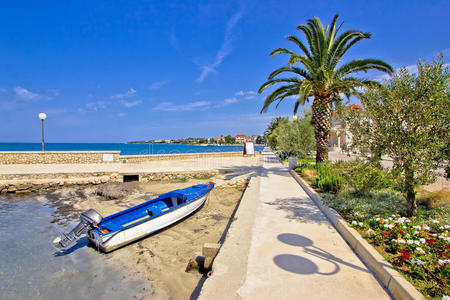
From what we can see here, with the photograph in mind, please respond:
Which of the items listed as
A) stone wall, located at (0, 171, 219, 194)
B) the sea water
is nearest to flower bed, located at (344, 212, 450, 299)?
the sea water

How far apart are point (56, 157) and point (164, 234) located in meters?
18.0

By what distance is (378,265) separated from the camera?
3.34m

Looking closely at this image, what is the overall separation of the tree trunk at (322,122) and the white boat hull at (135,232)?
8.31 meters

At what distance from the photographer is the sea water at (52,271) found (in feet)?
15.1

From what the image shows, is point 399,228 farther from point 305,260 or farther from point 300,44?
point 300,44

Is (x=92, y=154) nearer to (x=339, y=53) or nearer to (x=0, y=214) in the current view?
(x=0, y=214)

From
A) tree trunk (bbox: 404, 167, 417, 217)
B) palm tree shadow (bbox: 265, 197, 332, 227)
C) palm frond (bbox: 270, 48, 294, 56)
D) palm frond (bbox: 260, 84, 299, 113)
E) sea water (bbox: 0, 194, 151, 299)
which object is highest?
palm frond (bbox: 270, 48, 294, 56)

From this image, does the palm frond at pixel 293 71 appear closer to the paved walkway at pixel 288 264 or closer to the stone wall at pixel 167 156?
the paved walkway at pixel 288 264

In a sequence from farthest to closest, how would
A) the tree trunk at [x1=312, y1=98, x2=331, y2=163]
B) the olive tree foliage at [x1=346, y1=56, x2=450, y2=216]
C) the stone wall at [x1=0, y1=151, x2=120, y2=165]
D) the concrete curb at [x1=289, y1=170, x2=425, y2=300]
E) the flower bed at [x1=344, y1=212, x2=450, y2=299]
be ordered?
the stone wall at [x1=0, y1=151, x2=120, y2=165]
the tree trunk at [x1=312, y1=98, x2=331, y2=163]
the olive tree foliage at [x1=346, y1=56, x2=450, y2=216]
the flower bed at [x1=344, y1=212, x2=450, y2=299]
the concrete curb at [x1=289, y1=170, x2=425, y2=300]

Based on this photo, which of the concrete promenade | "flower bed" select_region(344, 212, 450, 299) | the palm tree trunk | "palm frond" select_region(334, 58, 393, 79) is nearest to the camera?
"flower bed" select_region(344, 212, 450, 299)

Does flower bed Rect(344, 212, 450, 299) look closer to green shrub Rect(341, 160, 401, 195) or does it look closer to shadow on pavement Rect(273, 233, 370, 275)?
shadow on pavement Rect(273, 233, 370, 275)

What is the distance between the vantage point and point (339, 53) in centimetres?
1180

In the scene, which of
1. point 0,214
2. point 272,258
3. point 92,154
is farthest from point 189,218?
point 92,154

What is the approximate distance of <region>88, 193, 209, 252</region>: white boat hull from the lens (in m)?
5.89
